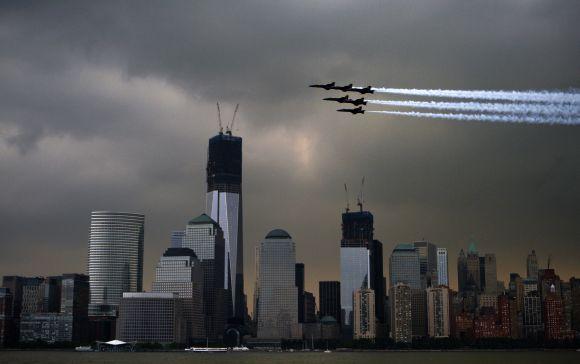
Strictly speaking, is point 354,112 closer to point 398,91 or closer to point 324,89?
point 324,89

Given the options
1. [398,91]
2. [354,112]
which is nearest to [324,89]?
[354,112]

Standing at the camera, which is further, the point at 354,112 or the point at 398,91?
the point at 354,112

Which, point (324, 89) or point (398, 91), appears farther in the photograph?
point (324, 89)
